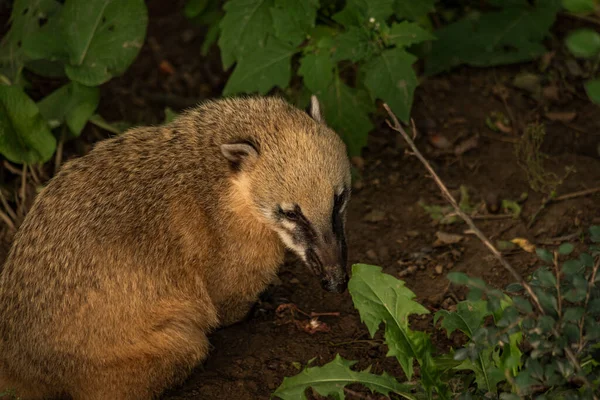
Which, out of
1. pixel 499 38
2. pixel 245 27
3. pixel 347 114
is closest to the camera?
pixel 245 27

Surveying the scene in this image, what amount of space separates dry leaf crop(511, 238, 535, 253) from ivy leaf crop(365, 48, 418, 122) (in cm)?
129

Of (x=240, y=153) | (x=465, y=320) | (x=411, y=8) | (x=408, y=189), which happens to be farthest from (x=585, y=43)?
(x=408, y=189)

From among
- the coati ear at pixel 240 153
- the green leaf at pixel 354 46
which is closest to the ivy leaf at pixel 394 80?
the green leaf at pixel 354 46

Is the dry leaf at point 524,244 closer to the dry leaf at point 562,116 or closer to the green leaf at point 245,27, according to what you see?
the dry leaf at point 562,116

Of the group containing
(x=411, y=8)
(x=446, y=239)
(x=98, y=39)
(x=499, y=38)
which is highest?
(x=98, y=39)

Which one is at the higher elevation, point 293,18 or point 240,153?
point 293,18

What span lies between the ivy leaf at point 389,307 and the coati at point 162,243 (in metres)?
0.26

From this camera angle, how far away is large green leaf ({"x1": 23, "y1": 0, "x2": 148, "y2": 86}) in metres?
6.27

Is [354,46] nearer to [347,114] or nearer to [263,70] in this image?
[347,114]

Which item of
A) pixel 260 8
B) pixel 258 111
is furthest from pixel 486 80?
pixel 258 111

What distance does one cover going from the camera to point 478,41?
24.8ft

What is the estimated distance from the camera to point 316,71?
6.15m

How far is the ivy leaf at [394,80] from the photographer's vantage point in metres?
5.98

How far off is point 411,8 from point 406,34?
61 centimetres
